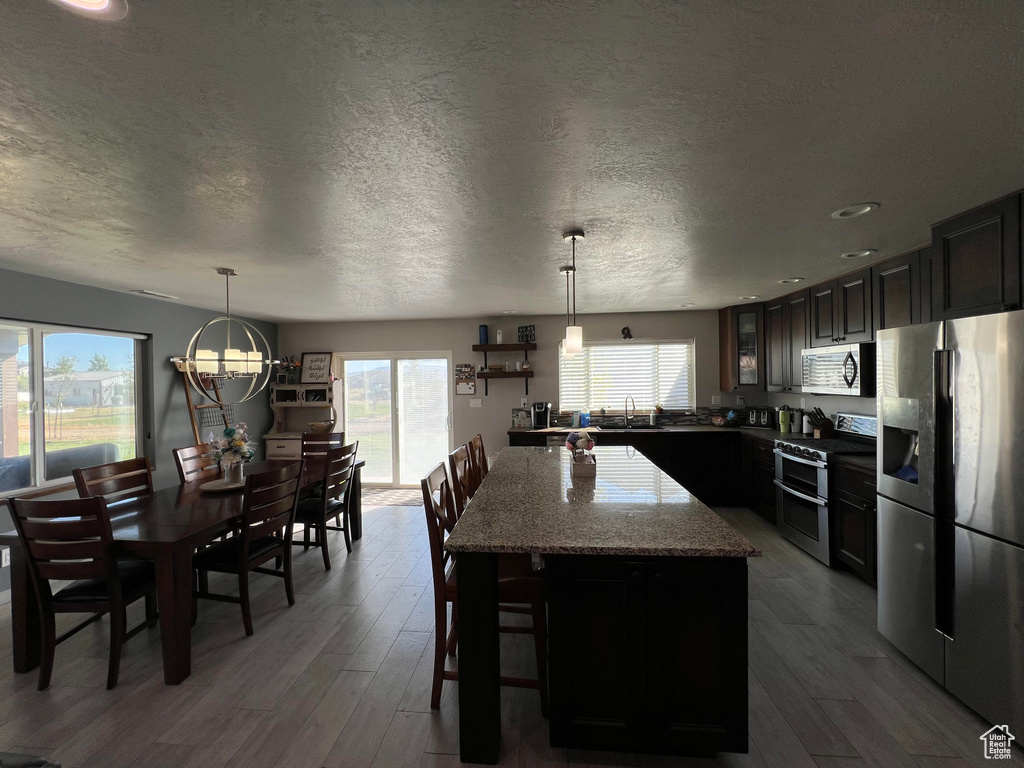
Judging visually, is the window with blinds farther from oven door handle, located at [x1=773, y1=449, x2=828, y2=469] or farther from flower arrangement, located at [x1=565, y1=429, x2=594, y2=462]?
flower arrangement, located at [x1=565, y1=429, x2=594, y2=462]

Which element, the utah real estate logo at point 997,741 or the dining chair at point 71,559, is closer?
the utah real estate logo at point 997,741

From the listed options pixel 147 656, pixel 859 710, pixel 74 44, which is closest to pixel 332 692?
pixel 147 656

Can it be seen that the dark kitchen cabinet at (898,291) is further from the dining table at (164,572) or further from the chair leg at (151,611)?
the chair leg at (151,611)

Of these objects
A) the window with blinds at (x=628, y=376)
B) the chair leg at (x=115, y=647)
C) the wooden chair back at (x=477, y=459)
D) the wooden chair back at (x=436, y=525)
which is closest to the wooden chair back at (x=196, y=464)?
the chair leg at (x=115, y=647)

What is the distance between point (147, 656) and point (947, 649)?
13.0 feet

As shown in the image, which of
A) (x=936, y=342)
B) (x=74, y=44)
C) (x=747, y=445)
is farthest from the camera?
(x=747, y=445)

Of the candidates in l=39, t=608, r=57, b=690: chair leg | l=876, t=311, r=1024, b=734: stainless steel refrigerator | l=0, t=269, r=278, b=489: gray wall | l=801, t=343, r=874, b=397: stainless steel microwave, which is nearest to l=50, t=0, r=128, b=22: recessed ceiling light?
l=39, t=608, r=57, b=690: chair leg

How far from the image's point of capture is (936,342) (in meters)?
2.17

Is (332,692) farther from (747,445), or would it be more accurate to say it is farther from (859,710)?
(747,445)

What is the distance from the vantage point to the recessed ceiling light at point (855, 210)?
2243 mm

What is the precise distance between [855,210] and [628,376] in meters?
3.90

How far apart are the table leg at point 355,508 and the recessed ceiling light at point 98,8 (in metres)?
3.59

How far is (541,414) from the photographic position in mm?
5906

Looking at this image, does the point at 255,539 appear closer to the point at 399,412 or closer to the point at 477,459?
the point at 477,459
